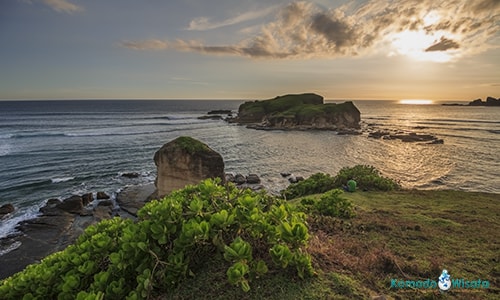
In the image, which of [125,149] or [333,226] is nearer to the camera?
[333,226]

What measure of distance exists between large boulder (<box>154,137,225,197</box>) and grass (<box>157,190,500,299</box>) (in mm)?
13056

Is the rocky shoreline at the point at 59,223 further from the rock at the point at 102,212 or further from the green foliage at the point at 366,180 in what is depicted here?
the green foliage at the point at 366,180

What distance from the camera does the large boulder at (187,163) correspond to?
18.5 metres

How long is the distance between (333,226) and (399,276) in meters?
1.91

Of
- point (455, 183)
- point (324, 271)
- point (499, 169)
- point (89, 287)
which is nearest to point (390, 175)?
point (455, 183)

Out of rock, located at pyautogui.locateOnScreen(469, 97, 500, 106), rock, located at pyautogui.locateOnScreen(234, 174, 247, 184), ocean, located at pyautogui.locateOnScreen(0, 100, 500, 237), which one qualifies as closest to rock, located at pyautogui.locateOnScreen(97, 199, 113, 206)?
ocean, located at pyautogui.locateOnScreen(0, 100, 500, 237)

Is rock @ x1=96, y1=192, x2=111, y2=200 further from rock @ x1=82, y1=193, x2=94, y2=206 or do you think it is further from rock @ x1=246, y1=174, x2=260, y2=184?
rock @ x1=246, y1=174, x2=260, y2=184

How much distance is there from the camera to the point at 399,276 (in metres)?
3.49

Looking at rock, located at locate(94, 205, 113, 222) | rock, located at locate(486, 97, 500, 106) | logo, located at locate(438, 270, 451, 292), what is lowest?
rock, located at locate(94, 205, 113, 222)

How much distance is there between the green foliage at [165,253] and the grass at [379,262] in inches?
6.5

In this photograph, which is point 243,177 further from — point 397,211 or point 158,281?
point 158,281

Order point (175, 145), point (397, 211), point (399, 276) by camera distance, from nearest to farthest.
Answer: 1. point (399, 276)
2. point (397, 211)
3. point (175, 145)

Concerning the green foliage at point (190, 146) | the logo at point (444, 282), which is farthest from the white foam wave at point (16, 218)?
the logo at point (444, 282)

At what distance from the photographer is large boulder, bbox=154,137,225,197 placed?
1853cm
